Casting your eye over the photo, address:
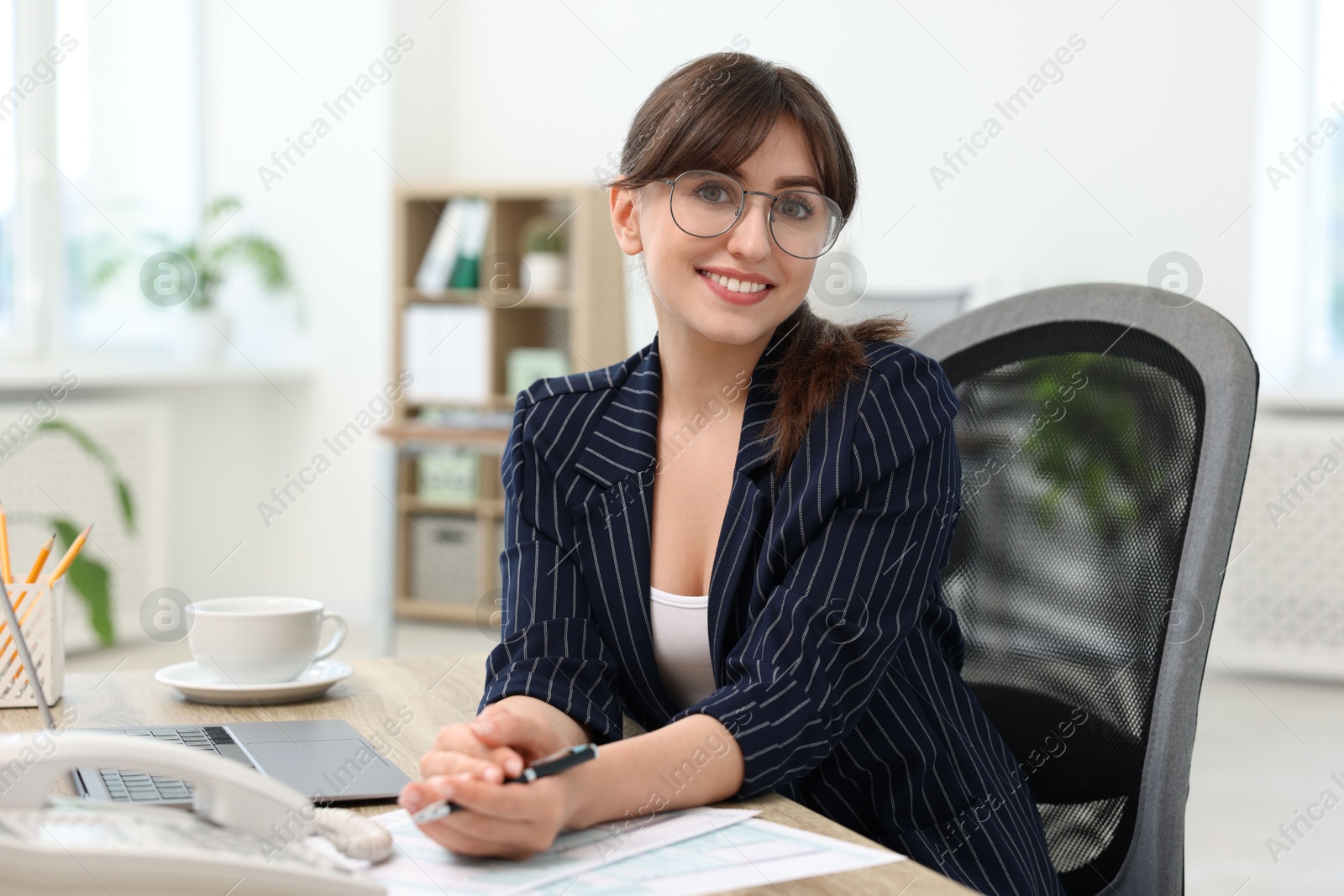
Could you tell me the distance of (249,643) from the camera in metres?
1.14

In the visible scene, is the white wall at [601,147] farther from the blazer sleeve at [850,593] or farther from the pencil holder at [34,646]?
the blazer sleeve at [850,593]

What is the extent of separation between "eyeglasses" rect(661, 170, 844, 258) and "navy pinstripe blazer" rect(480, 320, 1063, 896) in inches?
4.7

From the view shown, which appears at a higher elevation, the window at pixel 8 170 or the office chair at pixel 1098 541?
the window at pixel 8 170

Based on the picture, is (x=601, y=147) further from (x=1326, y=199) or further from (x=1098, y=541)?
(x=1098, y=541)

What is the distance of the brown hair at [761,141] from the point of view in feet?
3.61

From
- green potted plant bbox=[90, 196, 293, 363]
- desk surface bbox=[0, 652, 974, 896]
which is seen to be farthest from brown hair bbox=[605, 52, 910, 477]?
green potted plant bbox=[90, 196, 293, 363]

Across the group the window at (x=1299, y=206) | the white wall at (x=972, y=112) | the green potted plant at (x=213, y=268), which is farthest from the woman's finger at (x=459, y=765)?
the green potted plant at (x=213, y=268)

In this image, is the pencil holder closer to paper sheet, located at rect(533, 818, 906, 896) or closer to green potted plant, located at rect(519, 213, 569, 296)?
paper sheet, located at rect(533, 818, 906, 896)

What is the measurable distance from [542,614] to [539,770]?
1.07 feet

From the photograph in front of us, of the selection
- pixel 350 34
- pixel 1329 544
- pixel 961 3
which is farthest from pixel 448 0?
pixel 1329 544

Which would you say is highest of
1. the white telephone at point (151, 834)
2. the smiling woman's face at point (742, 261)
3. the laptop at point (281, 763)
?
the smiling woman's face at point (742, 261)

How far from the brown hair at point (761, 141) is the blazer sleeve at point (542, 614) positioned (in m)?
0.20

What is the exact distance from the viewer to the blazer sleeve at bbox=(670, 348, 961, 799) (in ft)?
3.06

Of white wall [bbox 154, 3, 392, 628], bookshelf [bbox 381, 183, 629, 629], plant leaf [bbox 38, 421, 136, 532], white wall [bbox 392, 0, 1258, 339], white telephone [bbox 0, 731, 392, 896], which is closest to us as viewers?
white telephone [bbox 0, 731, 392, 896]
